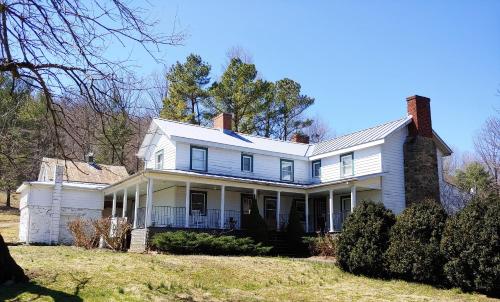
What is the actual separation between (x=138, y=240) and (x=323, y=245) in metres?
8.23

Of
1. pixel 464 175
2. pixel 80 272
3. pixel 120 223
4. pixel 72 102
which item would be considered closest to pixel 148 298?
pixel 80 272

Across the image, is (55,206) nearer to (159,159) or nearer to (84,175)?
(84,175)

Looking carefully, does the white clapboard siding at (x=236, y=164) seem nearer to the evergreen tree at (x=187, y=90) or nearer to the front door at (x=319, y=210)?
the front door at (x=319, y=210)

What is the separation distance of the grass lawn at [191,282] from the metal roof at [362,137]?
11.0 meters

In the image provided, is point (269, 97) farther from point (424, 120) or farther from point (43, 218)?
point (43, 218)

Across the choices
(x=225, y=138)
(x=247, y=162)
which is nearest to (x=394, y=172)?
(x=247, y=162)

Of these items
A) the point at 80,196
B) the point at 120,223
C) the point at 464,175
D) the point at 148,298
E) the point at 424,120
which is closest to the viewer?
the point at 148,298

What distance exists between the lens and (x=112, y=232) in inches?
856

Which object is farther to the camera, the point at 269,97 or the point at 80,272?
the point at 269,97

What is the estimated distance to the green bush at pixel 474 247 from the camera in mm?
12609

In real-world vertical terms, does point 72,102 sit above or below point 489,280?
above

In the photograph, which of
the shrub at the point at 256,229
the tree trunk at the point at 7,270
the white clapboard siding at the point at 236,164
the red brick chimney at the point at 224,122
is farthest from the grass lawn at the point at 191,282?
the red brick chimney at the point at 224,122

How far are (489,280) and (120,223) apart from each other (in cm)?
1486

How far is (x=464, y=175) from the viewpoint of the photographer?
3653 cm
